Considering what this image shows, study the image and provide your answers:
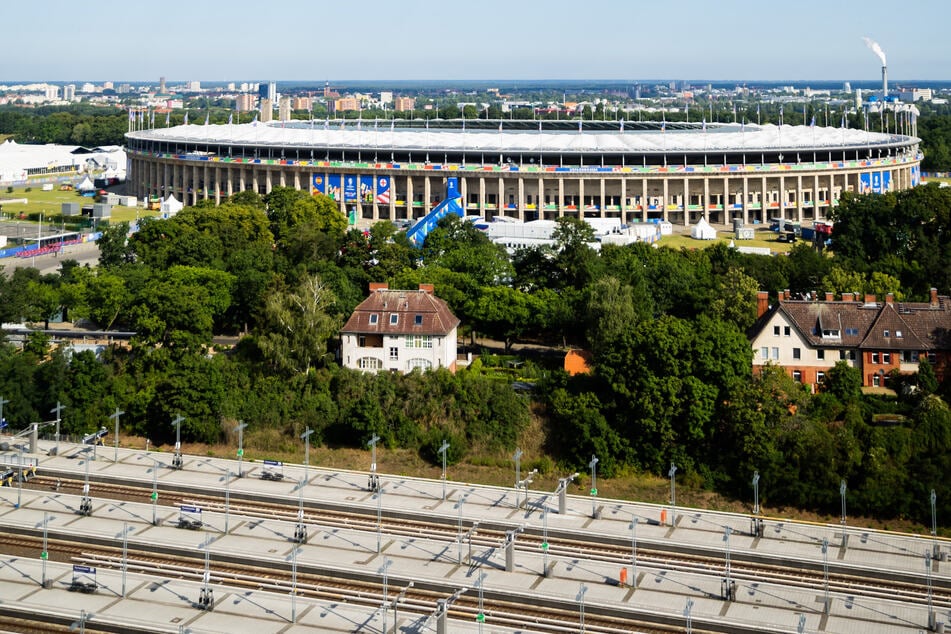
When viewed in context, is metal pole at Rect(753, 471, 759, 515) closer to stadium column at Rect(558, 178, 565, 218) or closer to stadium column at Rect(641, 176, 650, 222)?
stadium column at Rect(558, 178, 565, 218)

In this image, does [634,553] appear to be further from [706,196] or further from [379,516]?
[706,196]

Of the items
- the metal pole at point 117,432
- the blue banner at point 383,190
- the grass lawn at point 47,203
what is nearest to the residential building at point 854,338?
the metal pole at point 117,432

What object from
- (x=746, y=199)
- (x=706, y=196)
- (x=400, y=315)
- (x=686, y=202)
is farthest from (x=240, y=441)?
(x=746, y=199)

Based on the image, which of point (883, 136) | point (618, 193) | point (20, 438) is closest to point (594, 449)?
point (20, 438)

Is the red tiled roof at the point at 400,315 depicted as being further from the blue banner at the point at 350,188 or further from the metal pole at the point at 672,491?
the blue banner at the point at 350,188

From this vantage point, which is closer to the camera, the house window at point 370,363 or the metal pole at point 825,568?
the metal pole at point 825,568

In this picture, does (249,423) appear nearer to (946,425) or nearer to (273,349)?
(273,349)
